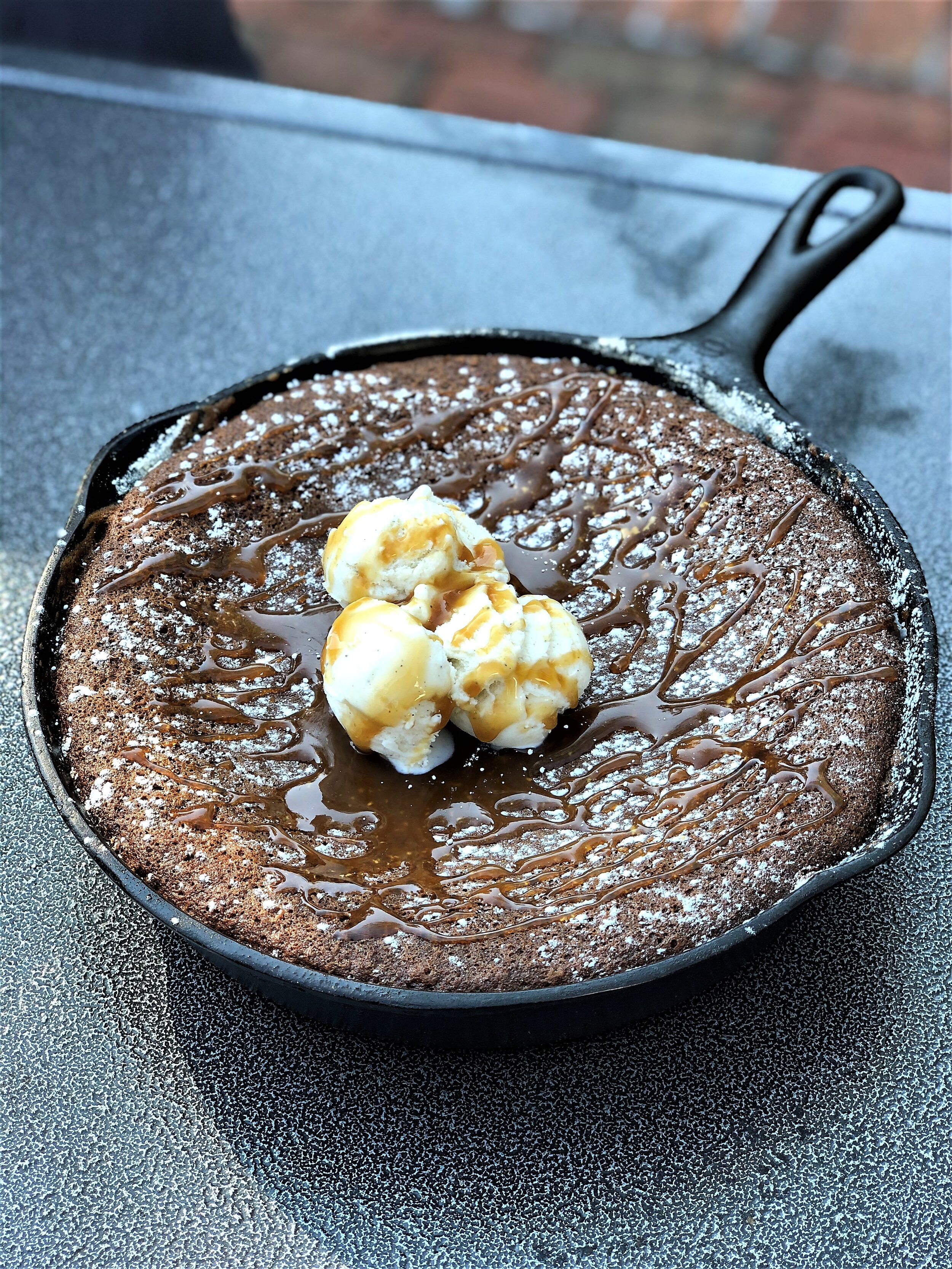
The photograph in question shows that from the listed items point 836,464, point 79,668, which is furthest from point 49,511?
point 836,464

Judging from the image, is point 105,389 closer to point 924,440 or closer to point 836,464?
point 836,464

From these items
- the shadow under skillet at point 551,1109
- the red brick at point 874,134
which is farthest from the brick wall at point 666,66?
the shadow under skillet at point 551,1109

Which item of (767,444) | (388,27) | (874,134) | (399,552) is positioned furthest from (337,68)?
(399,552)

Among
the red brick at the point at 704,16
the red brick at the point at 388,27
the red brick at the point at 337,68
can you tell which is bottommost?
the red brick at the point at 337,68

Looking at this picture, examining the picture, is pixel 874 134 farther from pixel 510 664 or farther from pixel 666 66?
pixel 510 664

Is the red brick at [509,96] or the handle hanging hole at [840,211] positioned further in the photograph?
the red brick at [509,96]

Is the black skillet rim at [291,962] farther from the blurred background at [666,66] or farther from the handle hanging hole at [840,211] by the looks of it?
the blurred background at [666,66]

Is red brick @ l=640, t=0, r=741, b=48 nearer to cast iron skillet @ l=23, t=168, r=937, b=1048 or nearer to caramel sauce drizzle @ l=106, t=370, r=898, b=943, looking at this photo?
cast iron skillet @ l=23, t=168, r=937, b=1048
